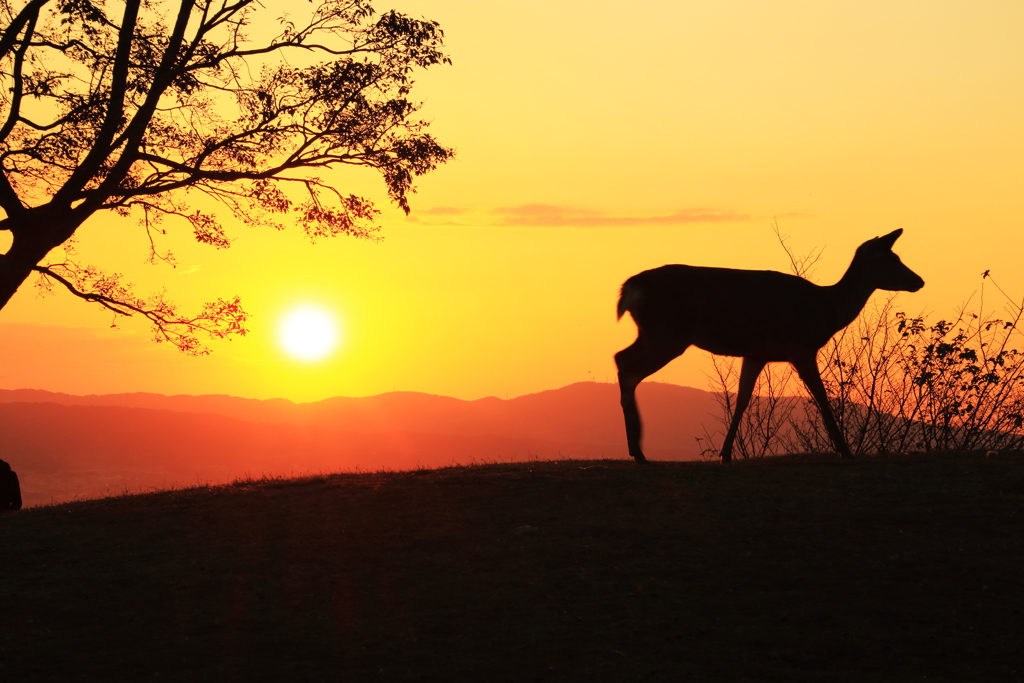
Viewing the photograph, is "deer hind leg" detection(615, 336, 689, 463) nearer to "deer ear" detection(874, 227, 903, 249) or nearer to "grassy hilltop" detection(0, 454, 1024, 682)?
"grassy hilltop" detection(0, 454, 1024, 682)

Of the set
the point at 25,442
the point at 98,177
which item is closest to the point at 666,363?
the point at 98,177

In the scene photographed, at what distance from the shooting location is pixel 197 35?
63.8ft

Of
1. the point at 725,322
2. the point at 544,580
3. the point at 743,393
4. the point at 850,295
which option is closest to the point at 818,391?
the point at 743,393

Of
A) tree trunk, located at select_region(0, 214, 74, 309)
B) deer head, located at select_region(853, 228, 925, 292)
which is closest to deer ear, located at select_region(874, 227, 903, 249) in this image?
deer head, located at select_region(853, 228, 925, 292)

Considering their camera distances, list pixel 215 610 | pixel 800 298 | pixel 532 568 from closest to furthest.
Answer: pixel 215 610 → pixel 532 568 → pixel 800 298

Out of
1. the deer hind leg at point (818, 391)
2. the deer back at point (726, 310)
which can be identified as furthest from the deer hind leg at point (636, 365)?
the deer hind leg at point (818, 391)

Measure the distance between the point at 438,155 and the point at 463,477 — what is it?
8495mm

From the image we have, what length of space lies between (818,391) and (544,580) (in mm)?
6873

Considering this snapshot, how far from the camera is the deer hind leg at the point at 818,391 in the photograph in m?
15.1

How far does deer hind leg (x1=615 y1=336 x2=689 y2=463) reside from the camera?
49.2 ft

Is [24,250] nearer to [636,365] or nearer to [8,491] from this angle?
[8,491]

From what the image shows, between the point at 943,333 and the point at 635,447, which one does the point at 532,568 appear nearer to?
the point at 635,447

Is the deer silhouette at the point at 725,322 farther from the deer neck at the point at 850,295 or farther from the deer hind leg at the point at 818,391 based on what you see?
the deer neck at the point at 850,295

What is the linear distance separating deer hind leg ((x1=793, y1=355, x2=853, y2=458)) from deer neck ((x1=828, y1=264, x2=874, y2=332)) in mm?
1171
